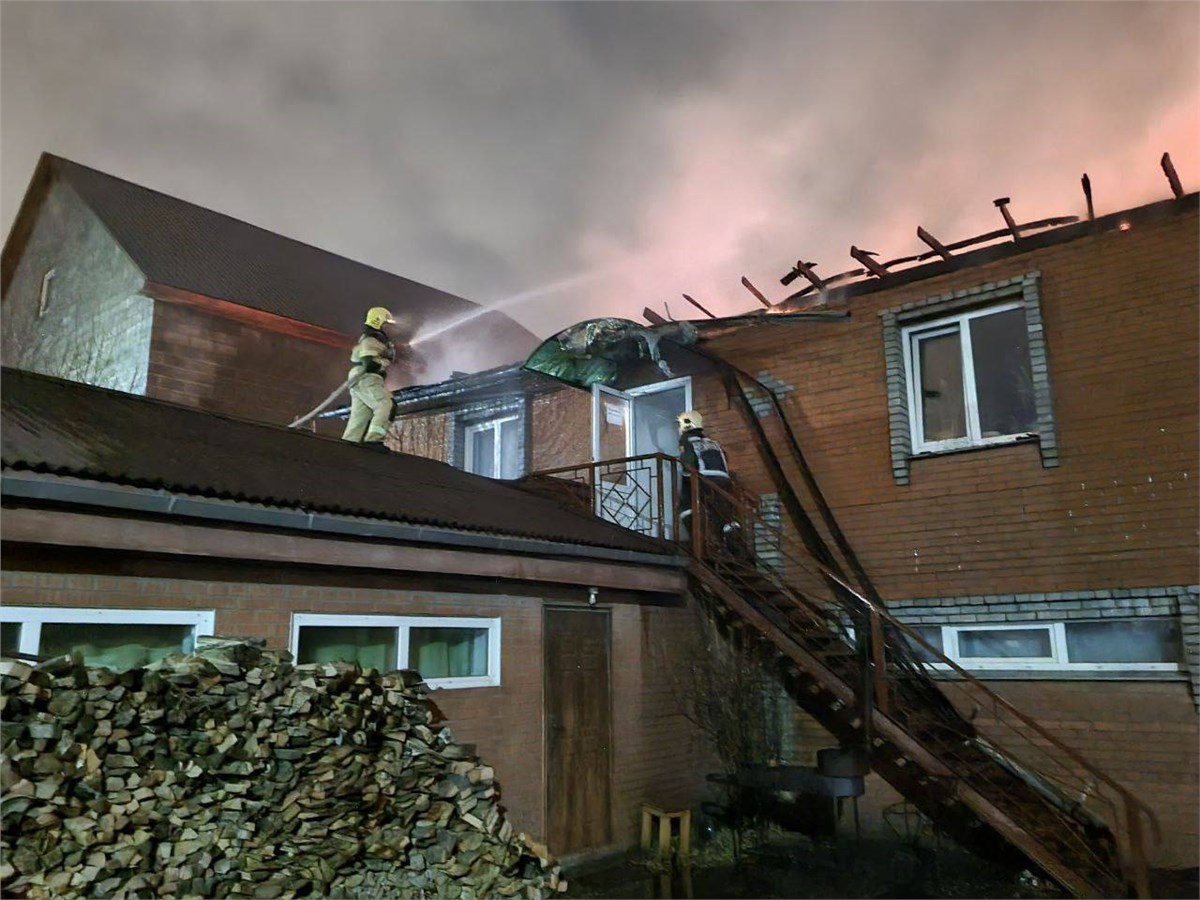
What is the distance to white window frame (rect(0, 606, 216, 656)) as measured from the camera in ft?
15.5

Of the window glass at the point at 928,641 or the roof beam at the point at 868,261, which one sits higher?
the roof beam at the point at 868,261

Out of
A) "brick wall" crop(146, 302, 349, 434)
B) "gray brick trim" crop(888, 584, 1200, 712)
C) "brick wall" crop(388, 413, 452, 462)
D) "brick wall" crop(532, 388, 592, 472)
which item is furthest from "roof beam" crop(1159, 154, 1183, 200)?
"brick wall" crop(146, 302, 349, 434)

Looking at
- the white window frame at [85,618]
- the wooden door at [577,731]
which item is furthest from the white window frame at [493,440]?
the white window frame at [85,618]

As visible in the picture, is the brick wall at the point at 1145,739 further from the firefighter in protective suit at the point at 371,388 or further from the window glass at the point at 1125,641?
the firefighter in protective suit at the point at 371,388

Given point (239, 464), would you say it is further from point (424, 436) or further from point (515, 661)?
point (424, 436)

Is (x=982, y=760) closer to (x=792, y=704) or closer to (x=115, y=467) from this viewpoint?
(x=792, y=704)

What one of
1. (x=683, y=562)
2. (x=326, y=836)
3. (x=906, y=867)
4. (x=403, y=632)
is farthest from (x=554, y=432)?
(x=326, y=836)

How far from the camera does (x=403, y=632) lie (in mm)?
6613

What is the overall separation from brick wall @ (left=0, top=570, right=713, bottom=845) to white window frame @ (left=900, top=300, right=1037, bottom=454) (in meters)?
3.21

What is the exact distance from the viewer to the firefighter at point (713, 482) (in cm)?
978

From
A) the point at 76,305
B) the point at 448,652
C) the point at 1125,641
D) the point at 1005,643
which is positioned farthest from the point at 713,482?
the point at 76,305

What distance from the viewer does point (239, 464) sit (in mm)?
6340

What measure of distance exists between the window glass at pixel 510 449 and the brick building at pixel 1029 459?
12.5 feet

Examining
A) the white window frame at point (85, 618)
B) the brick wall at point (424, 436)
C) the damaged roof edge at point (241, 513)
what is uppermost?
the brick wall at point (424, 436)
